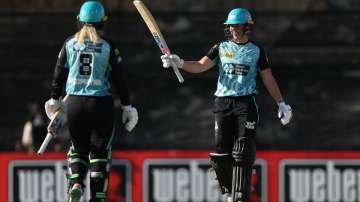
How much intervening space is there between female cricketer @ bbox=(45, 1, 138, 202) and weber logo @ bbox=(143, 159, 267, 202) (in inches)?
85.4

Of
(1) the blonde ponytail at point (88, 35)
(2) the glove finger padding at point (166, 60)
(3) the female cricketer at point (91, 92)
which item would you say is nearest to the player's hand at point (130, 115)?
(3) the female cricketer at point (91, 92)

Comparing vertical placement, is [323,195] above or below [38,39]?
below

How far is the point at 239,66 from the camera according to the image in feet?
34.2

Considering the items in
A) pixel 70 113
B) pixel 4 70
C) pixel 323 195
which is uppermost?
pixel 4 70

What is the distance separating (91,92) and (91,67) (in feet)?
0.72

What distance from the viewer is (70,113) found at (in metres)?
10.1

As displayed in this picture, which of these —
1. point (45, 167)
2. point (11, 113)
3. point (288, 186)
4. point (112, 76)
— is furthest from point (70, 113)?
point (11, 113)

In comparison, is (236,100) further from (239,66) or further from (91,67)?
(91,67)

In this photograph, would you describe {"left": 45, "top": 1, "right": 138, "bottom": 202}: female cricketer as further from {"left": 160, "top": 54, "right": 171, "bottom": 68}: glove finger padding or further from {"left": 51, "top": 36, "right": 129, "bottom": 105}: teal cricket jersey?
{"left": 160, "top": 54, "right": 171, "bottom": 68}: glove finger padding

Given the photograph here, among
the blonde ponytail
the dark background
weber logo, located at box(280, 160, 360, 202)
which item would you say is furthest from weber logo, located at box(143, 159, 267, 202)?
the dark background

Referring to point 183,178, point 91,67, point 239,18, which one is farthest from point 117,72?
point 183,178

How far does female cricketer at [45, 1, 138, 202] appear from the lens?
9.98 m

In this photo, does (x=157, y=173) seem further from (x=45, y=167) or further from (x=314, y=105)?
(x=314, y=105)

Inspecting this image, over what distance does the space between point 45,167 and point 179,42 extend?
11.1 metres
